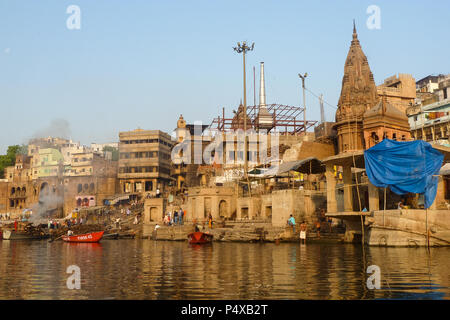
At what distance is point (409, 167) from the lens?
76.6ft

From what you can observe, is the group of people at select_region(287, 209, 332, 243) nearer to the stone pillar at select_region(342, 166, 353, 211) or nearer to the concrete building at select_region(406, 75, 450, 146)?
the stone pillar at select_region(342, 166, 353, 211)

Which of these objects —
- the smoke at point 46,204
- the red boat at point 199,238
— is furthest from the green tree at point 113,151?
the red boat at point 199,238

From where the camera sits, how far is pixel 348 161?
27.4 m

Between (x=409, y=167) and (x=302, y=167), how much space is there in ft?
42.3

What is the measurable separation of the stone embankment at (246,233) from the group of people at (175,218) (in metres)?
2.45

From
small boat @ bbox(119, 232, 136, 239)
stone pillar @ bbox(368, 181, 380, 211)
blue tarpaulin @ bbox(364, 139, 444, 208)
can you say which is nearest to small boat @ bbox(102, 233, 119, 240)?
small boat @ bbox(119, 232, 136, 239)

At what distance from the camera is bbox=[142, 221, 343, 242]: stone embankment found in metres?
30.1

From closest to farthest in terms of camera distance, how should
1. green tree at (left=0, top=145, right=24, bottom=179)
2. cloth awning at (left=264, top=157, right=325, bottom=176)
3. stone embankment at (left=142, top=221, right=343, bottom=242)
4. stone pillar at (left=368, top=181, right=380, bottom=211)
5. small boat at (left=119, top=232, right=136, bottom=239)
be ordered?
stone pillar at (left=368, top=181, right=380, bottom=211) → stone embankment at (left=142, top=221, right=343, bottom=242) → cloth awning at (left=264, top=157, right=325, bottom=176) → small boat at (left=119, top=232, right=136, bottom=239) → green tree at (left=0, top=145, right=24, bottom=179)

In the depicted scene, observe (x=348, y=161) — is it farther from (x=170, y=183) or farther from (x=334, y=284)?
(x=170, y=183)

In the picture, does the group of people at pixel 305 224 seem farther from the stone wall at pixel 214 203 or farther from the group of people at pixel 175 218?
the group of people at pixel 175 218

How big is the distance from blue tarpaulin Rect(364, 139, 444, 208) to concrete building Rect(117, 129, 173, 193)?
5694cm

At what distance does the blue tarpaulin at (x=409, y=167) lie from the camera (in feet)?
75.6

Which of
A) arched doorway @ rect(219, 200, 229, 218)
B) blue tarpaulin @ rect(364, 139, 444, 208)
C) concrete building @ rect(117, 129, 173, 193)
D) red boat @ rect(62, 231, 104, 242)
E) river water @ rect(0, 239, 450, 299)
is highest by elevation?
concrete building @ rect(117, 129, 173, 193)
